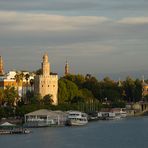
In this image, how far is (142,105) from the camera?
96.4 m

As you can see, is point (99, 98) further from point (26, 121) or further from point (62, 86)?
point (26, 121)

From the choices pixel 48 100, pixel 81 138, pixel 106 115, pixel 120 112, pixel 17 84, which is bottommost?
pixel 81 138

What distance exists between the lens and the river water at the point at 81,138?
4828 cm

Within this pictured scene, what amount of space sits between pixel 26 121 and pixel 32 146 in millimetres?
17866

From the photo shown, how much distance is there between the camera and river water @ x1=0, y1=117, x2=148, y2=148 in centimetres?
4828

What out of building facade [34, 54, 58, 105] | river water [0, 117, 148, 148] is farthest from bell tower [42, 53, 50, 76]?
river water [0, 117, 148, 148]

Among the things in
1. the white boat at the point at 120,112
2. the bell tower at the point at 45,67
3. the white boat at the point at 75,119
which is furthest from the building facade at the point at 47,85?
the white boat at the point at 75,119

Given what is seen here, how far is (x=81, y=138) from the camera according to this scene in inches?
2064

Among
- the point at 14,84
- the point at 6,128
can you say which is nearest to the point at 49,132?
the point at 6,128

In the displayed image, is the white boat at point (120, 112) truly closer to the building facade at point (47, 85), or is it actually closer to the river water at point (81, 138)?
the building facade at point (47, 85)

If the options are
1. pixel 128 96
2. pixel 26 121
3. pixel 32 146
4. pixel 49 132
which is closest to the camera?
pixel 32 146

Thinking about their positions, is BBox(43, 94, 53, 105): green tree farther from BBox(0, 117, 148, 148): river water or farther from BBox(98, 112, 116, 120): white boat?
BBox(0, 117, 148, 148): river water

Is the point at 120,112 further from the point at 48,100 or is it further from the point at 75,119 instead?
the point at 75,119

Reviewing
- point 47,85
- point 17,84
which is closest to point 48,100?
point 47,85
